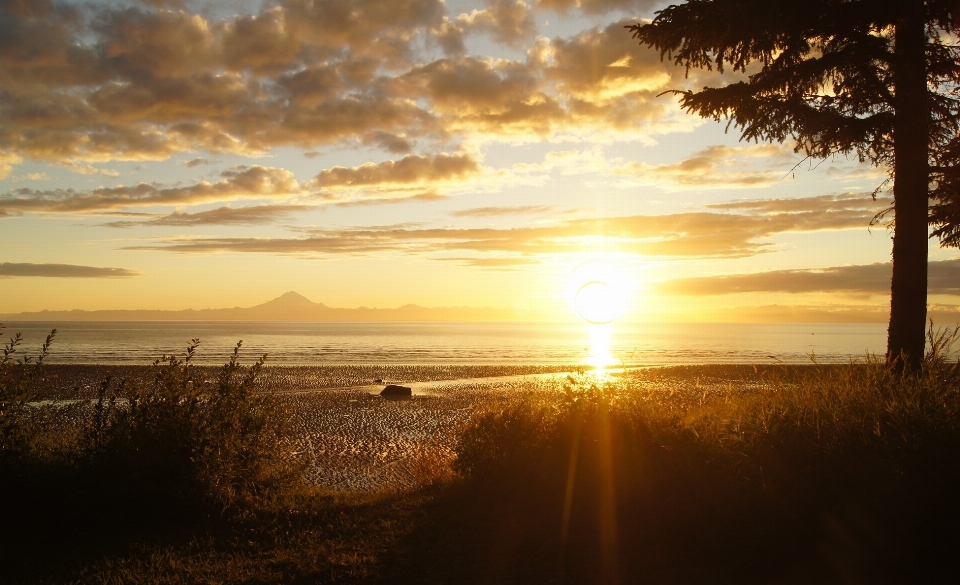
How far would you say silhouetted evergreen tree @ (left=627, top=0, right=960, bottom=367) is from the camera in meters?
10.5

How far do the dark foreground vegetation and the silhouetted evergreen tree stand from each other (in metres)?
1.73

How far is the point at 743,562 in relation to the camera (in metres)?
6.59

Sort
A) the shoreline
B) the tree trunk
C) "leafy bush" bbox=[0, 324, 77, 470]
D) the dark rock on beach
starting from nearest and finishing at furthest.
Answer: "leafy bush" bbox=[0, 324, 77, 470], the tree trunk, the shoreline, the dark rock on beach

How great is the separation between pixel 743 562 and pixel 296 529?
511 centimetres

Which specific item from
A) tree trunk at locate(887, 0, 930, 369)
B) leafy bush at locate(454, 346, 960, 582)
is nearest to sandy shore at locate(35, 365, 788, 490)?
leafy bush at locate(454, 346, 960, 582)

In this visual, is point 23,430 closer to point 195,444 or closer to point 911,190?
point 195,444

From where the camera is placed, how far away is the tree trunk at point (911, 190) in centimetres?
1066

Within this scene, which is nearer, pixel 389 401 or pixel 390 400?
pixel 389 401

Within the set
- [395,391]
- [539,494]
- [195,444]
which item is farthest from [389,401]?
[539,494]

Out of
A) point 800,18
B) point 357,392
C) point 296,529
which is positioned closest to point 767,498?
point 296,529

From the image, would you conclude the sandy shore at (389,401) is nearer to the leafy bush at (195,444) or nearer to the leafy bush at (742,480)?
the leafy bush at (195,444)

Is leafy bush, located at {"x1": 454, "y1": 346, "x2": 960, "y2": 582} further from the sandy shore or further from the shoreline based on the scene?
the sandy shore

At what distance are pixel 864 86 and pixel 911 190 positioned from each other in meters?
1.89

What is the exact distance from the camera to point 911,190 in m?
10.8
